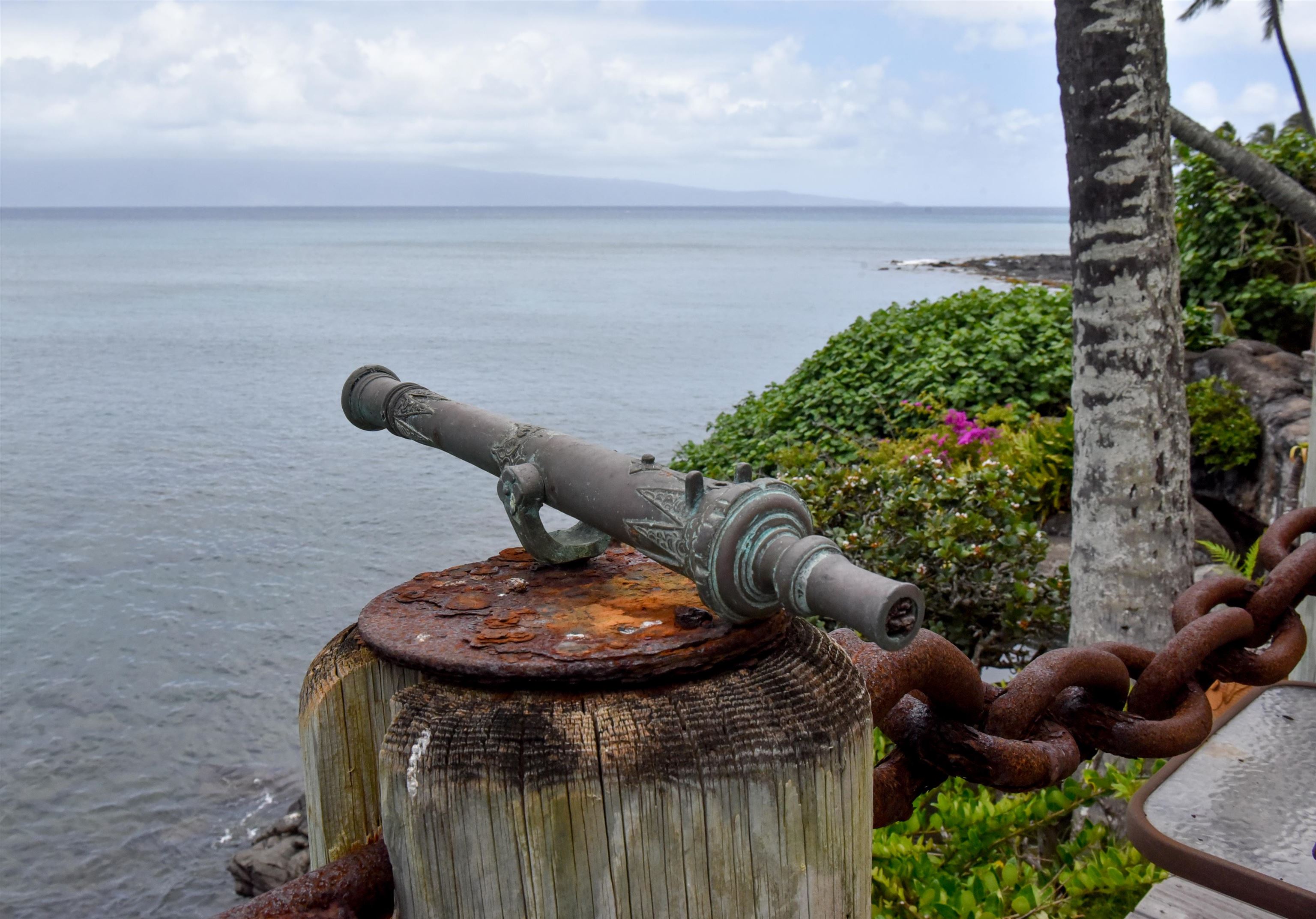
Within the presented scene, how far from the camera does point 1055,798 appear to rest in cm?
350

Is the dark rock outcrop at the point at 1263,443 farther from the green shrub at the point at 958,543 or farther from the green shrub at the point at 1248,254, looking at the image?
the green shrub at the point at 958,543

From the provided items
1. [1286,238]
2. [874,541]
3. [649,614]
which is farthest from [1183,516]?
[1286,238]

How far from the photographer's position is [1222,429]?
8531 mm

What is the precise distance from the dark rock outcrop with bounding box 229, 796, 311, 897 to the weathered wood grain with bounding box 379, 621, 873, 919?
581cm

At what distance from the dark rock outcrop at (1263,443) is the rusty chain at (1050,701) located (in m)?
6.31

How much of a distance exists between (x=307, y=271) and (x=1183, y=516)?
2432 inches

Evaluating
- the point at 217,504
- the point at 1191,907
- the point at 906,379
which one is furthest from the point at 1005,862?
the point at 217,504

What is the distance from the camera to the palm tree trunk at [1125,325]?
4.23 metres

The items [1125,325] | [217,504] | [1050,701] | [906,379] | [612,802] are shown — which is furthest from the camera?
[217,504]

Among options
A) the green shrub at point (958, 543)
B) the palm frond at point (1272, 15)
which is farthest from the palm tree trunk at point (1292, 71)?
the green shrub at point (958, 543)

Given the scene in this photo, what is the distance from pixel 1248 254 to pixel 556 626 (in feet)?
40.2

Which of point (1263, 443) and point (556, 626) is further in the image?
point (1263, 443)

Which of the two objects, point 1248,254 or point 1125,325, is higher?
point 1248,254

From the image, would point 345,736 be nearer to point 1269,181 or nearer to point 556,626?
point 556,626
